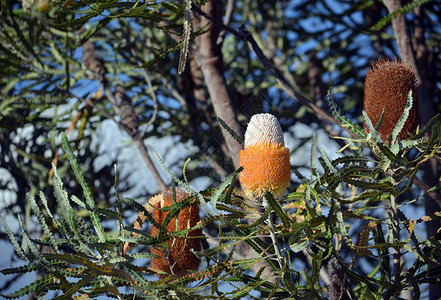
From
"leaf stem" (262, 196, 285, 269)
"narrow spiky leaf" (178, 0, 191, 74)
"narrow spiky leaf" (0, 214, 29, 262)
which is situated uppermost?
"narrow spiky leaf" (178, 0, 191, 74)

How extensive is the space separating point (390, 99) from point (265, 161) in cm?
14

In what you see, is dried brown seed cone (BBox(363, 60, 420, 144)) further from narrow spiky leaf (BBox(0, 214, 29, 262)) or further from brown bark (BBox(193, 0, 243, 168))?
brown bark (BBox(193, 0, 243, 168))

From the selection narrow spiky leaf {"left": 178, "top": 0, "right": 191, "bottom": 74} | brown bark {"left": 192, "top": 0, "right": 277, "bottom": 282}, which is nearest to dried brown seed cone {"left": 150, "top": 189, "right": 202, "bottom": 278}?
narrow spiky leaf {"left": 178, "top": 0, "right": 191, "bottom": 74}

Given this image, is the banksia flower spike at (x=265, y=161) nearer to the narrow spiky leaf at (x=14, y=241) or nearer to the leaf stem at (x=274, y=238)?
the leaf stem at (x=274, y=238)

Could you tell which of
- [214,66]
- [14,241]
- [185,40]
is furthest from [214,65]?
[14,241]

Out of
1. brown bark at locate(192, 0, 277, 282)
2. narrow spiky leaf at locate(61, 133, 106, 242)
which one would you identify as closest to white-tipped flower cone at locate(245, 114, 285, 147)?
narrow spiky leaf at locate(61, 133, 106, 242)

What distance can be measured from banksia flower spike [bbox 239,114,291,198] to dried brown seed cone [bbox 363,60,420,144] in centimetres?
9

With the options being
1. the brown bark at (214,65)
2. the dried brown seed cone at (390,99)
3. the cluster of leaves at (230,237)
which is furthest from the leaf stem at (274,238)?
the brown bark at (214,65)

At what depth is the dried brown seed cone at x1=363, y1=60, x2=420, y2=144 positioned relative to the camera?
1.66 ft

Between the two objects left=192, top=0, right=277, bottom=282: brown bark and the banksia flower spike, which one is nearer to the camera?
the banksia flower spike

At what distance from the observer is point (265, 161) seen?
0.47 meters

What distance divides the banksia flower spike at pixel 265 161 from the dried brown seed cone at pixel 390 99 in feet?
0.30

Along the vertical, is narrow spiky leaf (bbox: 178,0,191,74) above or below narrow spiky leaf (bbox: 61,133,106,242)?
above

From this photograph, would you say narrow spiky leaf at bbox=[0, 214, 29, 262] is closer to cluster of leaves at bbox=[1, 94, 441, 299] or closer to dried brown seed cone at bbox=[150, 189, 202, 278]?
cluster of leaves at bbox=[1, 94, 441, 299]
